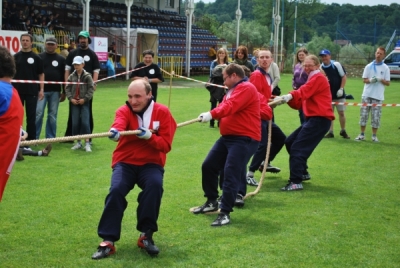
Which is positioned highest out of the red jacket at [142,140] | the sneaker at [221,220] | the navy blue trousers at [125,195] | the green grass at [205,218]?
the red jacket at [142,140]

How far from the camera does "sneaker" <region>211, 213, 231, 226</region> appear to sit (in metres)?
7.18

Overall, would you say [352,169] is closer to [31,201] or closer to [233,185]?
[233,185]

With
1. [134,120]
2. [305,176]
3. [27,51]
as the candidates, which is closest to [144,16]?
[27,51]

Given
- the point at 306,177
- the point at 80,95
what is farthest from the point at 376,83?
the point at 80,95

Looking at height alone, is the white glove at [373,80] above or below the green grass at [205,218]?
above

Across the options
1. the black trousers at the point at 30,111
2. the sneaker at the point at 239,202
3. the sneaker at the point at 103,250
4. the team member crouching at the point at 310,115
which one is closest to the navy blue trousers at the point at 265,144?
the team member crouching at the point at 310,115

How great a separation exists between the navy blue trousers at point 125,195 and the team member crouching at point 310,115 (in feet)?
11.7

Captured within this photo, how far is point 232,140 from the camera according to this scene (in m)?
7.51

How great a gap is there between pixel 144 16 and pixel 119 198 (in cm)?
3590

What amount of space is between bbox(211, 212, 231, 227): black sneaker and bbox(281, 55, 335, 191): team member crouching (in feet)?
7.27

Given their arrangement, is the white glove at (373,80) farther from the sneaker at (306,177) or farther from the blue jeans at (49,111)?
the blue jeans at (49,111)

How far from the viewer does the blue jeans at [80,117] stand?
12086 mm

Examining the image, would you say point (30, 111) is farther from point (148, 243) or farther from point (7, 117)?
point (7, 117)

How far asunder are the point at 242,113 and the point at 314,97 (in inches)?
86.1
